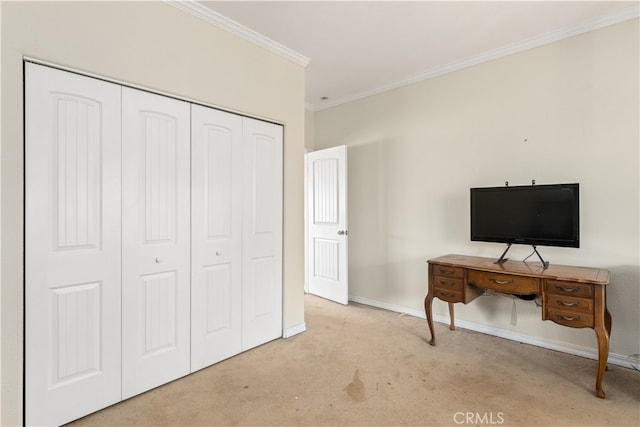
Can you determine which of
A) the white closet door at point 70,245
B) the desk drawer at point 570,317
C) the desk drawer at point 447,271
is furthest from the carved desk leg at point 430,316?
the white closet door at point 70,245

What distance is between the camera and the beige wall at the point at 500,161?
249 cm

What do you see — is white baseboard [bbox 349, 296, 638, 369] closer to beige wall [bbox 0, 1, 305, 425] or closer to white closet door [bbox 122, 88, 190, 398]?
beige wall [bbox 0, 1, 305, 425]

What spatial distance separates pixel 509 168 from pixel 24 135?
3.57 m

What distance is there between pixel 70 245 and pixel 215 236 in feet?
3.00

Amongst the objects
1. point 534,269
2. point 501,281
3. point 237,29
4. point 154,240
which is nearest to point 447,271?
point 501,281

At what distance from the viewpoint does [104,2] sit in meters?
1.94

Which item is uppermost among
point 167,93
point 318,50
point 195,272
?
point 318,50

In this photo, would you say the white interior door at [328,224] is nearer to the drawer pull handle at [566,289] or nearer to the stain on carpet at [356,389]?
the stain on carpet at [356,389]

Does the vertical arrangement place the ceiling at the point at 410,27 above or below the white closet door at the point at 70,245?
above

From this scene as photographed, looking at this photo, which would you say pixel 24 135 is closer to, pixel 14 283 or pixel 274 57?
pixel 14 283

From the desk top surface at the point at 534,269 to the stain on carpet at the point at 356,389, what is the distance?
1204 mm

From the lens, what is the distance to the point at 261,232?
2.85 meters

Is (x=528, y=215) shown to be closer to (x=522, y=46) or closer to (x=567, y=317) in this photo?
(x=567, y=317)

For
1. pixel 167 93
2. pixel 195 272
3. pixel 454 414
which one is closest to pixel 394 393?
pixel 454 414
